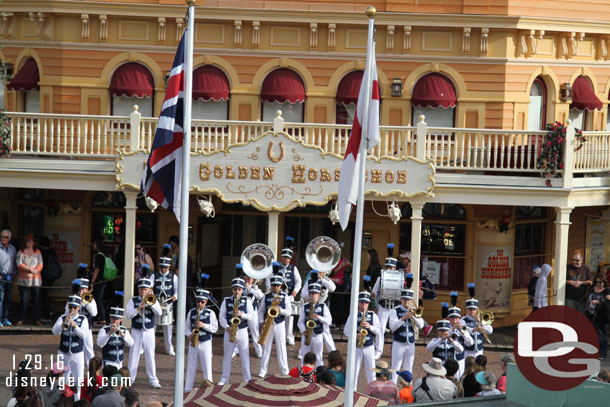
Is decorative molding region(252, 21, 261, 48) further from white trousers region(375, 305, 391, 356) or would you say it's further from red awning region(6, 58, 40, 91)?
white trousers region(375, 305, 391, 356)

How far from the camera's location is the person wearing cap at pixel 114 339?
19.5 m

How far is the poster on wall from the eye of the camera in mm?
26594

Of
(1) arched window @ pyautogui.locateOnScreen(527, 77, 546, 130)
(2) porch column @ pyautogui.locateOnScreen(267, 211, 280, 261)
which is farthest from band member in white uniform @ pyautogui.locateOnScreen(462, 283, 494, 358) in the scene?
(1) arched window @ pyautogui.locateOnScreen(527, 77, 546, 130)

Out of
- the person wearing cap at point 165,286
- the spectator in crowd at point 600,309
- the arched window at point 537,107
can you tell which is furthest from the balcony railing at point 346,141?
the person wearing cap at point 165,286

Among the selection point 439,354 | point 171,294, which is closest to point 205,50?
point 171,294

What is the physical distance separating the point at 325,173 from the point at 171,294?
3.90 meters

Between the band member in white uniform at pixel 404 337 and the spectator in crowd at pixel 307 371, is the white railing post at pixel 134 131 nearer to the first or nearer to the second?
the band member in white uniform at pixel 404 337

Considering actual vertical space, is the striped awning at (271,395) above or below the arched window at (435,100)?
below

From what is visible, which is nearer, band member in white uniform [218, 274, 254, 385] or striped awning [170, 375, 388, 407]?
striped awning [170, 375, 388, 407]

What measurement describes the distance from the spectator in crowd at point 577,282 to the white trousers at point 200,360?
317 inches

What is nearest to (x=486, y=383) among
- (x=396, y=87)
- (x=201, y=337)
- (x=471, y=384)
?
(x=471, y=384)

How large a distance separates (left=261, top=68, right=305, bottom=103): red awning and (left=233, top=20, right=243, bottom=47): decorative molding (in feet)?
3.22

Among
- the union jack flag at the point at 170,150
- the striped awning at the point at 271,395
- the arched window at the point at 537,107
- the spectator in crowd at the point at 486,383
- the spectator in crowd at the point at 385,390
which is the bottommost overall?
the spectator in crowd at the point at 385,390

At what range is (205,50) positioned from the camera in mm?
26453
